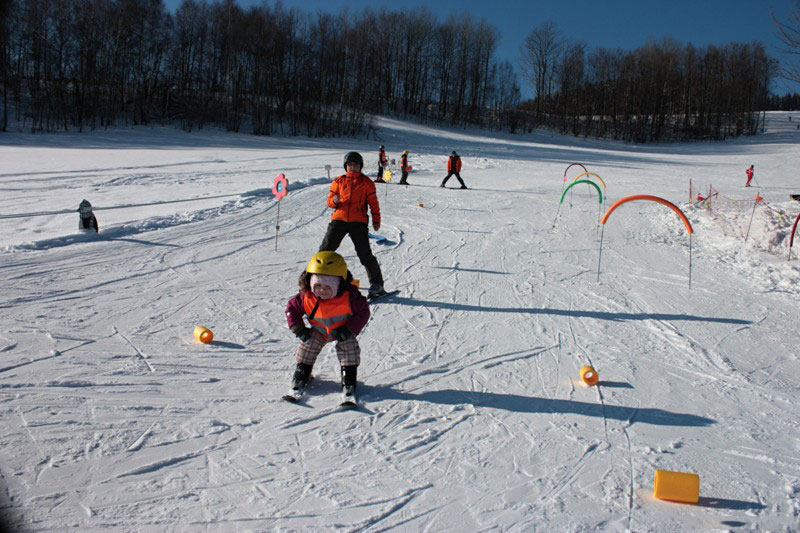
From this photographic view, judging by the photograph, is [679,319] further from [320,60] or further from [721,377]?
[320,60]

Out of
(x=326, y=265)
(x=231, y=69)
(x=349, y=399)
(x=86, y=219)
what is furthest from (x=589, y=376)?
(x=231, y=69)

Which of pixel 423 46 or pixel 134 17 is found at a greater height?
pixel 423 46

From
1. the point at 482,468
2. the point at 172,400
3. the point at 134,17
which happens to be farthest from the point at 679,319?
the point at 134,17

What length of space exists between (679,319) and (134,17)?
47058 millimetres

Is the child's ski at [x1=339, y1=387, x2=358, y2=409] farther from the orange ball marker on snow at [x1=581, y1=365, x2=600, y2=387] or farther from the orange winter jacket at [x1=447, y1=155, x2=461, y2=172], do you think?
the orange winter jacket at [x1=447, y1=155, x2=461, y2=172]

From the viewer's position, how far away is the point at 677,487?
3.13m

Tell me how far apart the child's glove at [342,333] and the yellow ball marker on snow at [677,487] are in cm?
240

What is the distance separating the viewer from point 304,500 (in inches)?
121

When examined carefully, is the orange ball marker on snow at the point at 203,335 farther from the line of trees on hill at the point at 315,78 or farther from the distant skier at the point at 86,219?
the line of trees on hill at the point at 315,78

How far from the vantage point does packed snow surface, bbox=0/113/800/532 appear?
3096 millimetres

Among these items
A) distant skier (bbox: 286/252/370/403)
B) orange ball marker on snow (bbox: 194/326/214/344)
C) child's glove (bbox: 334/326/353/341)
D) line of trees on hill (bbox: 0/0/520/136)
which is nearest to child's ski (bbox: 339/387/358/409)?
distant skier (bbox: 286/252/370/403)

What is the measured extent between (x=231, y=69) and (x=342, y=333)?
49.9m

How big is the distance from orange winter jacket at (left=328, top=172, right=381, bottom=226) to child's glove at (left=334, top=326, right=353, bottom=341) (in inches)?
107

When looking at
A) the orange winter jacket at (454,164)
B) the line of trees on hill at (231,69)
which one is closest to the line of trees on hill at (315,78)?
the line of trees on hill at (231,69)
